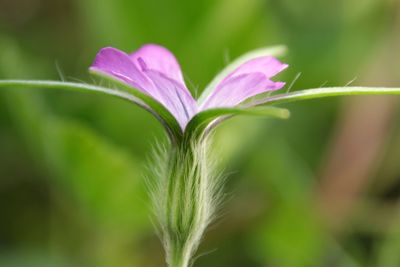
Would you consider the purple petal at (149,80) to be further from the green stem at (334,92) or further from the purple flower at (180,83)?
the green stem at (334,92)

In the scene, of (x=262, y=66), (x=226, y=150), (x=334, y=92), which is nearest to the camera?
(x=334, y=92)

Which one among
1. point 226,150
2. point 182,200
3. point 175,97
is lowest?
point 226,150

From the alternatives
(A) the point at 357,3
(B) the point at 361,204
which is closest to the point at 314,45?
(A) the point at 357,3

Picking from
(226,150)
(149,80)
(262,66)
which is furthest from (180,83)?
(226,150)

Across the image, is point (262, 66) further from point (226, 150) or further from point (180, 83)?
point (226, 150)

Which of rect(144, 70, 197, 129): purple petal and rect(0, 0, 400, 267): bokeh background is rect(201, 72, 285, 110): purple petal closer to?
rect(144, 70, 197, 129): purple petal

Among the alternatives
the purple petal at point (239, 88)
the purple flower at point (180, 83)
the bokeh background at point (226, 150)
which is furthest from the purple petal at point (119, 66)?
the bokeh background at point (226, 150)
